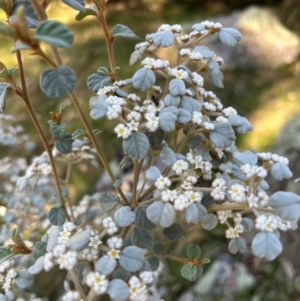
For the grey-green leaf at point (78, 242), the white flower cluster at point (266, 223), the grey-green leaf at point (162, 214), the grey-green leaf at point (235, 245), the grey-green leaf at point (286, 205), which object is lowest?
the grey-green leaf at point (235, 245)

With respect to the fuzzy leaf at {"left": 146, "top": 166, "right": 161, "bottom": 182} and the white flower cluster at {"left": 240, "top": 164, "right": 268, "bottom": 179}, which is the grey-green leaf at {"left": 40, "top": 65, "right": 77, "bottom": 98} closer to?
the fuzzy leaf at {"left": 146, "top": 166, "right": 161, "bottom": 182}

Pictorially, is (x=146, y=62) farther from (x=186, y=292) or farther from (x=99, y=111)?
(x=186, y=292)

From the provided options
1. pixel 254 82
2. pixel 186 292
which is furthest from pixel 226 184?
pixel 254 82

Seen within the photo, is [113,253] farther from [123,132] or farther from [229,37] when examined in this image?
[229,37]

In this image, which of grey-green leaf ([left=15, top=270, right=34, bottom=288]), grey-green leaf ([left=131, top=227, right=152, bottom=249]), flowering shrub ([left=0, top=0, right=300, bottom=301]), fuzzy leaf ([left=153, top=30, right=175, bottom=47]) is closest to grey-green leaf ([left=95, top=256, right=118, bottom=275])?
flowering shrub ([left=0, top=0, right=300, bottom=301])

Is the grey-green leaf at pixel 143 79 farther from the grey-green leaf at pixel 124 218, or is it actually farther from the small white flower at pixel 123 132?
the grey-green leaf at pixel 124 218

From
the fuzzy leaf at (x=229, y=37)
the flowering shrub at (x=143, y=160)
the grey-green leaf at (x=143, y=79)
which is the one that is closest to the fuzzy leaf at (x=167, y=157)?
the flowering shrub at (x=143, y=160)
